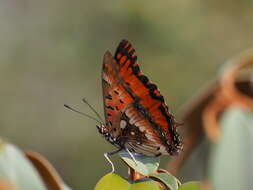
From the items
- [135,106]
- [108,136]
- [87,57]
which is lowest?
[87,57]

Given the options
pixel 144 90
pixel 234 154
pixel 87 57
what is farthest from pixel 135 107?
pixel 87 57

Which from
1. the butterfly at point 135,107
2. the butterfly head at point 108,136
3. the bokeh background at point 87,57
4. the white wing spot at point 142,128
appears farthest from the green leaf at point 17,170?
the bokeh background at point 87,57

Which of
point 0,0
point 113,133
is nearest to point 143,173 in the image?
point 113,133

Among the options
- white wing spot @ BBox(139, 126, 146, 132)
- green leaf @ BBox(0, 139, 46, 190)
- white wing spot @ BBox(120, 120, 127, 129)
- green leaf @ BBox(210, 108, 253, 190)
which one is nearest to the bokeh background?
white wing spot @ BBox(120, 120, 127, 129)

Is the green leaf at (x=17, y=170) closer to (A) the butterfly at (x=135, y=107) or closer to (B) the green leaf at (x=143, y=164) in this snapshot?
(B) the green leaf at (x=143, y=164)

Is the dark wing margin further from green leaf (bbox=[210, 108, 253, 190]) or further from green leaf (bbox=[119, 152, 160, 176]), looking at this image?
green leaf (bbox=[210, 108, 253, 190])

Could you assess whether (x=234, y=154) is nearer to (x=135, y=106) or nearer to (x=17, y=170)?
(x=17, y=170)
